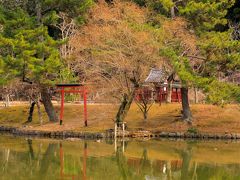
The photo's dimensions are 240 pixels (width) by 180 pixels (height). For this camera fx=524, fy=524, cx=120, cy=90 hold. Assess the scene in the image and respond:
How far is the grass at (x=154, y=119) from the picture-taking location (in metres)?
30.7

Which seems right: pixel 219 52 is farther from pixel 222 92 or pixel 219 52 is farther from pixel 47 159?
pixel 47 159

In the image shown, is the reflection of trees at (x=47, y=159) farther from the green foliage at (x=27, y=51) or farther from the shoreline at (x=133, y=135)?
the green foliage at (x=27, y=51)

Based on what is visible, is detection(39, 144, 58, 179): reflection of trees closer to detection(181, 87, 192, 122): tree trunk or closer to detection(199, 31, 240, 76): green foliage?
detection(181, 87, 192, 122): tree trunk

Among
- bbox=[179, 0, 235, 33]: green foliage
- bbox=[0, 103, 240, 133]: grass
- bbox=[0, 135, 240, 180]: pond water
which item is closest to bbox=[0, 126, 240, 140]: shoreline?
bbox=[0, 103, 240, 133]: grass

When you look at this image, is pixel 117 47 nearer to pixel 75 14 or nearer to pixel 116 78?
pixel 116 78

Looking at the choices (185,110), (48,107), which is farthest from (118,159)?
(48,107)

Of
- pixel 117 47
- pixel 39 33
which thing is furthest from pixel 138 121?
pixel 39 33

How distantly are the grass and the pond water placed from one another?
2705mm

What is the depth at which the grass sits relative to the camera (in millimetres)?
30719

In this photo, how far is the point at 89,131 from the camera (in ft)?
98.9

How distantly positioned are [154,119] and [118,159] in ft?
37.3

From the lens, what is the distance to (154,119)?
32906mm

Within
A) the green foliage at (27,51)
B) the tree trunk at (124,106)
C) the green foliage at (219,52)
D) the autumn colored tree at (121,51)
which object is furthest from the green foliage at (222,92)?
the green foliage at (27,51)

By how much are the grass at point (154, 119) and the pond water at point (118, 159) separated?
271 centimetres
